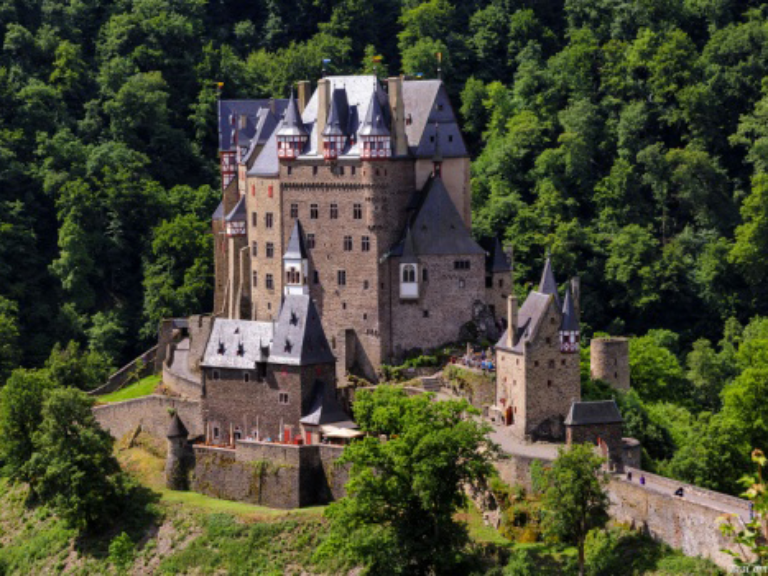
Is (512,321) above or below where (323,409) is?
above

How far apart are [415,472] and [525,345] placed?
7863mm

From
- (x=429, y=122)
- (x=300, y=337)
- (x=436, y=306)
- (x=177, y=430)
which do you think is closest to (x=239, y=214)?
(x=429, y=122)

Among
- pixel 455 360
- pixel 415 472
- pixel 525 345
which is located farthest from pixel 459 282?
pixel 415 472

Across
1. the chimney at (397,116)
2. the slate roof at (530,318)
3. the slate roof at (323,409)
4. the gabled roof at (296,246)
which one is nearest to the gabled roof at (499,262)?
the chimney at (397,116)

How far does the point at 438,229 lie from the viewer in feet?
269

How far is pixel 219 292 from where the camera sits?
91312 millimetres

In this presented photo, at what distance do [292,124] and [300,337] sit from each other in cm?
1106

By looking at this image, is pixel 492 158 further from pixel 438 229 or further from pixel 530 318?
pixel 530 318

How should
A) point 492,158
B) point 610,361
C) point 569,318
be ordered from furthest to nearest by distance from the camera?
point 492,158 < point 610,361 < point 569,318

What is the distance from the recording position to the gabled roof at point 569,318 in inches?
2906

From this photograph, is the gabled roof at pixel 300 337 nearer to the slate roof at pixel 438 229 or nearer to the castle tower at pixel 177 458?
the castle tower at pixel 177 458

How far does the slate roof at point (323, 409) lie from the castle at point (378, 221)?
4974 millimetres

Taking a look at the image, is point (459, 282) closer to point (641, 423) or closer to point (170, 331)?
point (641, 423)

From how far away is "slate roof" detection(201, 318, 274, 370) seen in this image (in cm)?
7788
